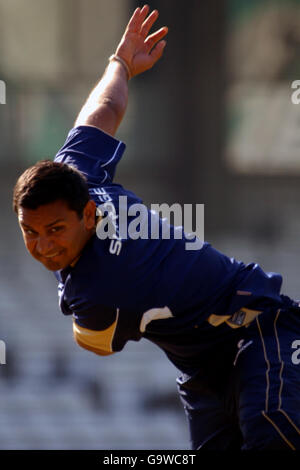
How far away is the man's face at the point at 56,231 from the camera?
9.50 feet

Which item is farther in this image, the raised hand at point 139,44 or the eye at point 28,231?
the raised hand at point 139,44

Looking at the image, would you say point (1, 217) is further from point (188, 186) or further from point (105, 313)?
point (105, 313)

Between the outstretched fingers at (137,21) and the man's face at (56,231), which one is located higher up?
the outstretched fingers at (137,21)

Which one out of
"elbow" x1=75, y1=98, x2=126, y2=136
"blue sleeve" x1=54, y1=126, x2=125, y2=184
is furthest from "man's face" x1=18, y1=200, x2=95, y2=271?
"elbow" x1=75, y1=98, x2=126, y2=136

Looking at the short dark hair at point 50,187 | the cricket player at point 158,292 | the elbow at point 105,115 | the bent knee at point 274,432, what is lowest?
the bent knee at point 274,432

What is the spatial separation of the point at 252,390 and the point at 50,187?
1.00 meters

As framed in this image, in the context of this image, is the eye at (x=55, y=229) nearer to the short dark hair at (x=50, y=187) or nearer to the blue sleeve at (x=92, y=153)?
the short dark hair at (x=50, y=187)

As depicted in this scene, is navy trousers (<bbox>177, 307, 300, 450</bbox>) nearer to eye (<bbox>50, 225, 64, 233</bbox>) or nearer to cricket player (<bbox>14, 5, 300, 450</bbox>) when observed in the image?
cricket player (<bbox>14, 5, 300, 450</bbox>)

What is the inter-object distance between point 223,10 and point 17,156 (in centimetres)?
274

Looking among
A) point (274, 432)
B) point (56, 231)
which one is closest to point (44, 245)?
point (56, 231)

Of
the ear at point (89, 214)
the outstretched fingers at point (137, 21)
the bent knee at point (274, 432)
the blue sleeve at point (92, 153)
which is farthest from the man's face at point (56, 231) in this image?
the outstretched fingers at point (137, 21)

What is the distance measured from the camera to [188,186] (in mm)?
9453

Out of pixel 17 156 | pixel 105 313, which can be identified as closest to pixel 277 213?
pixel 17 156

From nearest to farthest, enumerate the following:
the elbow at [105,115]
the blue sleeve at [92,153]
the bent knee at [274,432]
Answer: the bent knee at [274,432], the blue sleeve at [92,153], the elbow at [105,115]
